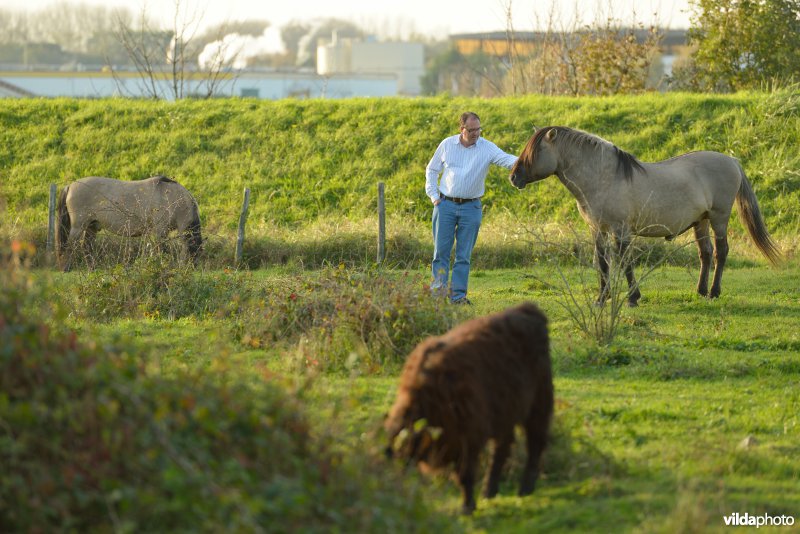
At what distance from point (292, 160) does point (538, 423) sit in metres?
18.2

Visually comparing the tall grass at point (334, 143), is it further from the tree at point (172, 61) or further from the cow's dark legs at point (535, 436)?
the cow's dark legs at point (535, 436)

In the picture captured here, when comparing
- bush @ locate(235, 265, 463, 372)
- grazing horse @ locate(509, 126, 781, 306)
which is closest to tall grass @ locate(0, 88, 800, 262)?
grazing horse @ locate(509, 126, 781, 306)

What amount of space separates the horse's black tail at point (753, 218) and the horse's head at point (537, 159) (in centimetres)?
294

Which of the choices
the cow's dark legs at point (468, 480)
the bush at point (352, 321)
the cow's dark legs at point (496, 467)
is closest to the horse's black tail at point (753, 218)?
the bush at point (352, 321)

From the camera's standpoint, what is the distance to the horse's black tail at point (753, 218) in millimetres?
13461

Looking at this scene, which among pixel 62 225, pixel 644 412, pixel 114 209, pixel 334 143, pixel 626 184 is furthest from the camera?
pixel 334 143

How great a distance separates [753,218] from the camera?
13492 mm

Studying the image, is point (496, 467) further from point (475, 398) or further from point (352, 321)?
point (352, 321)

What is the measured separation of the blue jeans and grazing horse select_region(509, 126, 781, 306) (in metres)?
0.87

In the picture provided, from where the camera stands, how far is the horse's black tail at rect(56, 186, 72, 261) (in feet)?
53.7

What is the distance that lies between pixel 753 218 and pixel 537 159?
342 centimetres

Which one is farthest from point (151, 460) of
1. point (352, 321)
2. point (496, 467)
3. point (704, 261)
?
point (704, 261)

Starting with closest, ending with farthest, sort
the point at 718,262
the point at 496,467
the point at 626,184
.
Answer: the point at 496,467 < the point at 626,184 < the point at 718,262

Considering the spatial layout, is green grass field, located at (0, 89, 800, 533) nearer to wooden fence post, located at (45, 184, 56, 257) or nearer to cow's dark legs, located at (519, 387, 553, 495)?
cow's dark legs, located at (519, 387, 553, 495)
